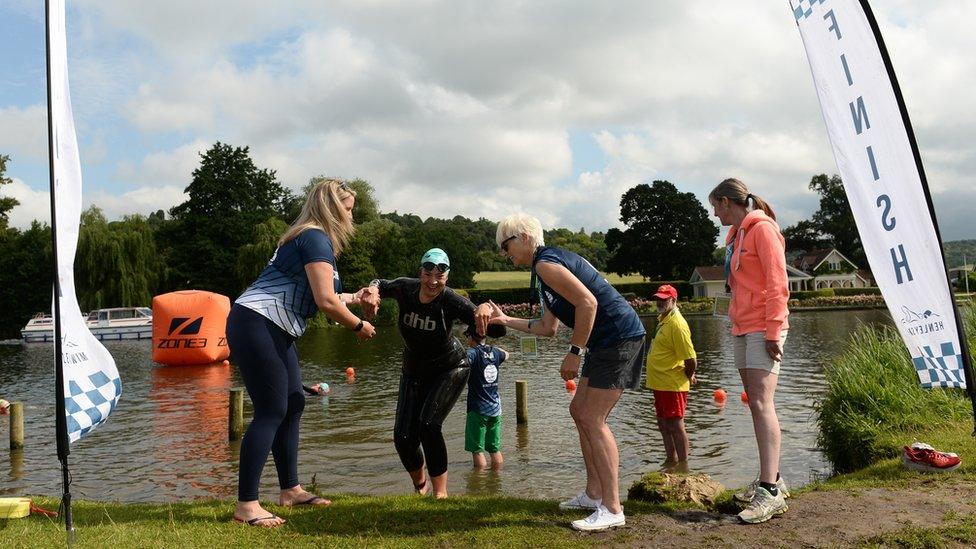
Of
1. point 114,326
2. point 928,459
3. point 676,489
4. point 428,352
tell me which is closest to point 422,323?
point 428,352

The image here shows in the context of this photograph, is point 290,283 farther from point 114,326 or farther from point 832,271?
point 832,271

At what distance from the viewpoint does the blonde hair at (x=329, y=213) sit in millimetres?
5008

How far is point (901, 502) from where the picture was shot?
498 centimetres

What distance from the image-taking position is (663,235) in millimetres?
82125

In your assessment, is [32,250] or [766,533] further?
[32,250]

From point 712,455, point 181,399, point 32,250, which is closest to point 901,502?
point 712,455

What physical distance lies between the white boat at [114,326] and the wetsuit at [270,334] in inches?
1481

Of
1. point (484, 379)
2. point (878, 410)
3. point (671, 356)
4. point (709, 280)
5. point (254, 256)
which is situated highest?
point (254, 256)

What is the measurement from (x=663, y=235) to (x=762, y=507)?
262 feet

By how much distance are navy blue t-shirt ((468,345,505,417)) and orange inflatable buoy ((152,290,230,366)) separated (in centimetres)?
1688

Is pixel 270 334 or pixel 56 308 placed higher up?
pixel 56 308

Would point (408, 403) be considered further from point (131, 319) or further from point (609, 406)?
point (131, 319)

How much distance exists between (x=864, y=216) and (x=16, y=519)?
6749 mm

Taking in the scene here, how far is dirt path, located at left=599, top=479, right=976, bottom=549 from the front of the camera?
14.2 feet
